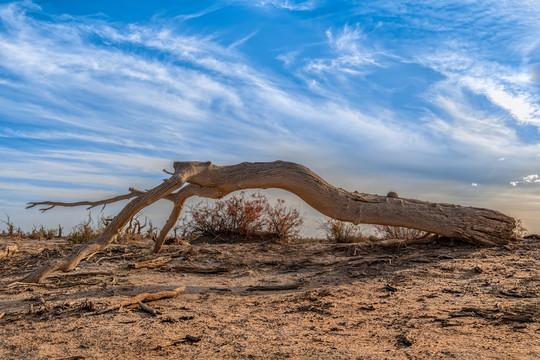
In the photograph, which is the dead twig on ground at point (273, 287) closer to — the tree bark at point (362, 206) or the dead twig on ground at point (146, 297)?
the dead twig on ground at point (146, 297)

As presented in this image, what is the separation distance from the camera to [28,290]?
20.4 ft

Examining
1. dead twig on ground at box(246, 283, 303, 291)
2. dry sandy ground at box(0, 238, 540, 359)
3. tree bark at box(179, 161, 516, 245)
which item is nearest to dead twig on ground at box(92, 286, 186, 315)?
dry sandy ground at box(0, 238, 540, 359)

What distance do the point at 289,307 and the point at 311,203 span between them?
10.5ft

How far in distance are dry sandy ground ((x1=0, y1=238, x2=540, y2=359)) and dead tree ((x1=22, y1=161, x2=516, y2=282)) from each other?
0.50 m

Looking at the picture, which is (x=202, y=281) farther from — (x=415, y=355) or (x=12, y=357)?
(x=415, y=355)

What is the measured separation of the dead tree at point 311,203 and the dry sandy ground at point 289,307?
50 centimetres

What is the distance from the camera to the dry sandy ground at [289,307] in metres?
3.62

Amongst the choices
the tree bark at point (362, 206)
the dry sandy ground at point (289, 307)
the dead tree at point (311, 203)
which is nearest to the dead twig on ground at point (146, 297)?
the dry sandy ground at point (289, 307)

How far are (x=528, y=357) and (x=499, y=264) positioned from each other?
435cm

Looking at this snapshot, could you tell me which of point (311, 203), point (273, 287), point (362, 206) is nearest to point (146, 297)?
point (273, 287)

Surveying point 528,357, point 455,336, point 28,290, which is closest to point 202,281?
point 28,290

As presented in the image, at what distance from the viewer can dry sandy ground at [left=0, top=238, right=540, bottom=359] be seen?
11.9ft

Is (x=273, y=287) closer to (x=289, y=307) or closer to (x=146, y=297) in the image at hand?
(x=289, y=307)

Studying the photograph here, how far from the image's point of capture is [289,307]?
198 inches
